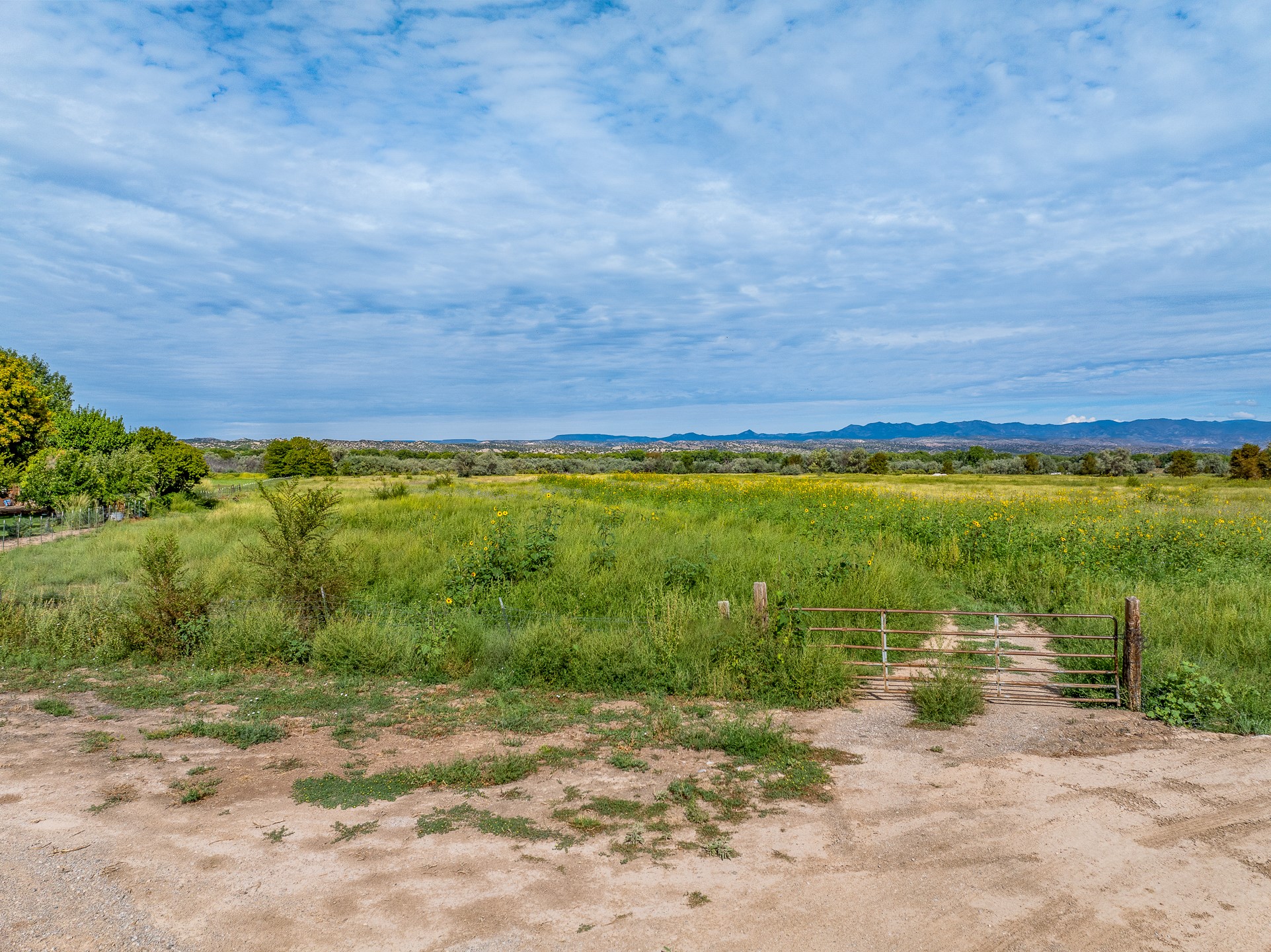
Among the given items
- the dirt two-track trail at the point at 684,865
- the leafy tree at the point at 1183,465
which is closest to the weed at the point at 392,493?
the dirt two-track trail at the point at 684,865

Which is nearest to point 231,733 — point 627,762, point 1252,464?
point 627,762

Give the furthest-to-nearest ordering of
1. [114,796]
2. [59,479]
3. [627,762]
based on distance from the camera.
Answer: [59,479] < [627,762] < [114,796]

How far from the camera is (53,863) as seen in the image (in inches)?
190

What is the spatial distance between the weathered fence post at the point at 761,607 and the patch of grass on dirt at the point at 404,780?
365cm

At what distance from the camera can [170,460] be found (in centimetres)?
3441

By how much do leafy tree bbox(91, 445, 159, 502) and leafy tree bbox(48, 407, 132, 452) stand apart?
656mm

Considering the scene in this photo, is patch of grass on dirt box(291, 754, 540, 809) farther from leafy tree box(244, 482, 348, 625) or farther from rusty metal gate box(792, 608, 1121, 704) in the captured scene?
leafy tree box(244, 482, 348, 625)

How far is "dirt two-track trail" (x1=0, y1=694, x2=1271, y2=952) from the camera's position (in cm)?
413

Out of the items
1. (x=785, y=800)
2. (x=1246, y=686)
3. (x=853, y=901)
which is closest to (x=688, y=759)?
(x=785, y=800)

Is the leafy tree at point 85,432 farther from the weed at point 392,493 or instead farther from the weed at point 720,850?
the weed at point 720,850

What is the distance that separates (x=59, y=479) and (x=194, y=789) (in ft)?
101

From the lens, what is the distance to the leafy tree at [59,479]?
92.2ft

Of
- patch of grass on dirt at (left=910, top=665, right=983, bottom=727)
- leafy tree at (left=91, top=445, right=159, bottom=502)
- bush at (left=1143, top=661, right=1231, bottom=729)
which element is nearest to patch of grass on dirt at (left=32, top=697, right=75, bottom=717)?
patch of grass on dirt at (left=910, top=665, right=983, bottom=727)

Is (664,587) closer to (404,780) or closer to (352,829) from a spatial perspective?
(404,780)
